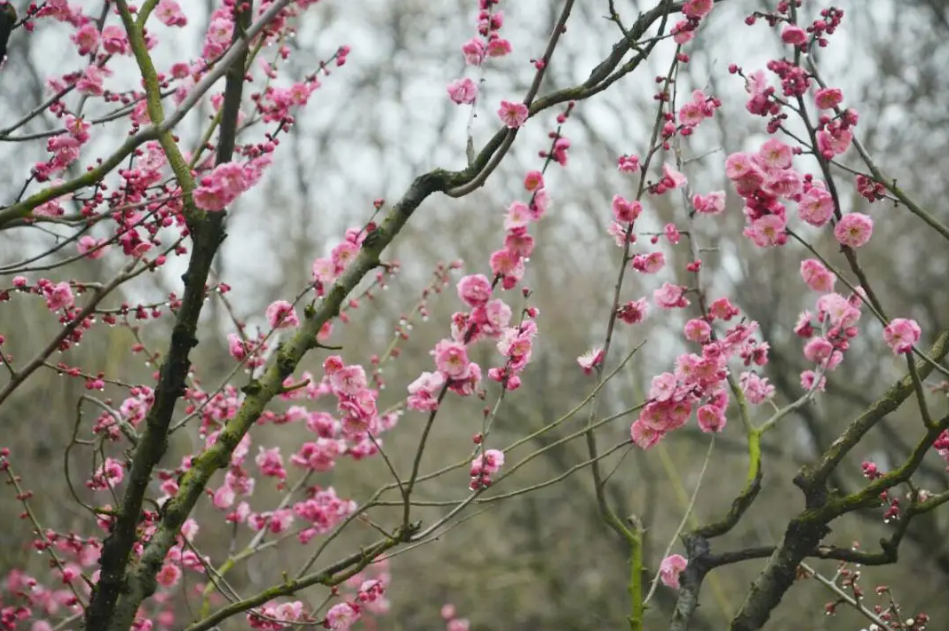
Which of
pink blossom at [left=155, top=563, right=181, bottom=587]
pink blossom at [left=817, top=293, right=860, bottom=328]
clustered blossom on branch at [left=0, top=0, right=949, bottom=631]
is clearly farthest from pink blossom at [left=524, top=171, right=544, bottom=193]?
pink blossom at [left=155, top=563, right=181, bottom=587]

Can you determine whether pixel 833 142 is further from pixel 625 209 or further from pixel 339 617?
pixel 339 617

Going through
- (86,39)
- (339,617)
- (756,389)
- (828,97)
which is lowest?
(339,617)

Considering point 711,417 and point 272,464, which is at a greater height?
point 272,464

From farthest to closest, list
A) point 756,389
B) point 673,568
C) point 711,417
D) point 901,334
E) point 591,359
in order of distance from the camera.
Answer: point 756,389
point 673,568
point 711,417
point 591,359
point 901,334

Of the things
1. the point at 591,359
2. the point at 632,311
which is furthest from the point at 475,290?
the point at 632,311

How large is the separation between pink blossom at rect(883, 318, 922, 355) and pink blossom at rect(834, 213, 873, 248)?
0.27 m

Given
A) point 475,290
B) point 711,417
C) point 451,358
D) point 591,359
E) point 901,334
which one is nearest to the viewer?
point 451,358

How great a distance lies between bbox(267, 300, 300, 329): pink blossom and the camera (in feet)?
9.24

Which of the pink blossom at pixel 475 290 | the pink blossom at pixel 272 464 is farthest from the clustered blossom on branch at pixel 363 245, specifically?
the pink blossom at pixel 272 464

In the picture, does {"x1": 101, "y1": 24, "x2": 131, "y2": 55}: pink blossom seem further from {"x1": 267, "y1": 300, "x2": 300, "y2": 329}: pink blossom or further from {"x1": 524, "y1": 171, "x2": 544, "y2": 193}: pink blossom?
{"x1": 524, "y1": 171, "x2": 544, "y2": 193}: pink blossom

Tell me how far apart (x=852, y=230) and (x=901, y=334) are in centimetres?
34

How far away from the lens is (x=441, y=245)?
1206 centimetres

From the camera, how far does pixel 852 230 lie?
2.62 meters

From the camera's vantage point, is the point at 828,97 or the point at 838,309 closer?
the point at 828,97
